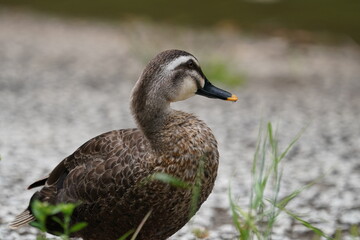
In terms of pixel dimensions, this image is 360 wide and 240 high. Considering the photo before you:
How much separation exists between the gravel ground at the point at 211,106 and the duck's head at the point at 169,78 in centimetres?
86

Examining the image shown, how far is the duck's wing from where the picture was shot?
3537 millimetres

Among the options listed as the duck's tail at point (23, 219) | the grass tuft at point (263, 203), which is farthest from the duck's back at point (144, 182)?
the duck's tail at point (23, 219)

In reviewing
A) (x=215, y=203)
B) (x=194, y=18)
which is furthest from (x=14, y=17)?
(x=215, y=203)

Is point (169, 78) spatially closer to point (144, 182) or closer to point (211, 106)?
point (144, 182)

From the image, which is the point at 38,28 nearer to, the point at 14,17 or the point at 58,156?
the point at 14,17

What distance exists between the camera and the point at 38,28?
15648 millimetres

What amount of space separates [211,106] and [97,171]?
5735 millimetres

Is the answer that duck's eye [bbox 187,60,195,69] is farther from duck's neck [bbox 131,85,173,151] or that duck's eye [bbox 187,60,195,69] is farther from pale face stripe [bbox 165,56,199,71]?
duck's neck [bbox 131,85,173,151]

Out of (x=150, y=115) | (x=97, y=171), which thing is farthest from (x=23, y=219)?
(x=150, y=115)

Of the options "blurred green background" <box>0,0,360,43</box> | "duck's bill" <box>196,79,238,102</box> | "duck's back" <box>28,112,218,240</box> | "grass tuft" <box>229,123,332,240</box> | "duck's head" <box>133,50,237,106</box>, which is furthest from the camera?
"blurred green background" <box>0,0,360,43</box>

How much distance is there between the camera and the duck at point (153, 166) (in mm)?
3475

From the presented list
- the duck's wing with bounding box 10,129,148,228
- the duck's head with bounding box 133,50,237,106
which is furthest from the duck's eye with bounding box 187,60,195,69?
the duck's wing with bounding box 10,129,148,228

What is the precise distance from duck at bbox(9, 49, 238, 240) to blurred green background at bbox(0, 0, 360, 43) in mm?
11205

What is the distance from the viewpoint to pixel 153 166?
11.5 feet
